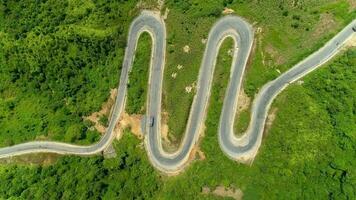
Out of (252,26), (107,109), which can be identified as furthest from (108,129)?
(252,26)

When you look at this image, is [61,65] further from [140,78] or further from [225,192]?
[225,192]

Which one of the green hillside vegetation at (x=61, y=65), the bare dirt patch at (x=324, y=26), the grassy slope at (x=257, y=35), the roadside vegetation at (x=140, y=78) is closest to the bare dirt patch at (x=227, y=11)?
the grassy slope at (x=257, y=35)

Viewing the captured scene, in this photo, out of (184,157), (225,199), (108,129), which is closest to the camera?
(225,199)

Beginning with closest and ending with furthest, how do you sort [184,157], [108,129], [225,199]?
[225,199] < [184,157] < [108,129]

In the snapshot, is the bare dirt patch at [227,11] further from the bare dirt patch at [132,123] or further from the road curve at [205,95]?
the bare dirt patch at [132,123]

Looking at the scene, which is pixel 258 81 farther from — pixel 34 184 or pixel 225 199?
pixel 34 184

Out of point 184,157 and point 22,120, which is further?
point 22,120

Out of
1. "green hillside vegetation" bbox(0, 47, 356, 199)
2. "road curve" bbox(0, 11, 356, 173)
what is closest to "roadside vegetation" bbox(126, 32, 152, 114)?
"road curve" bbox(0, 11, 356, 173)

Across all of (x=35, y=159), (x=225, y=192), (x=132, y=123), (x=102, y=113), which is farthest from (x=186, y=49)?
(x=35, y=159)
